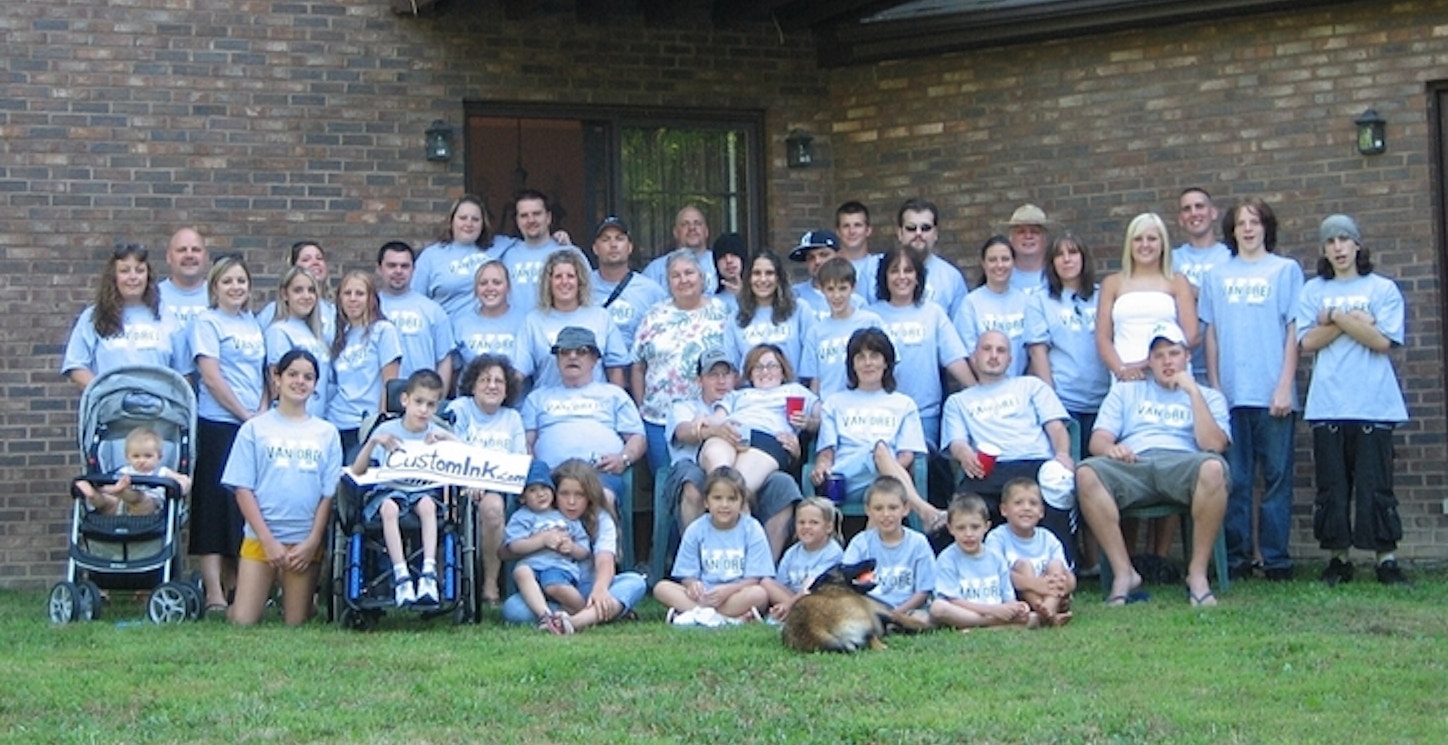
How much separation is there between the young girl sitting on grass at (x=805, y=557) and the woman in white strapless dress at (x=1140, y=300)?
185 centimetres

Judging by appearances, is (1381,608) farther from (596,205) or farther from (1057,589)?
(596,205)

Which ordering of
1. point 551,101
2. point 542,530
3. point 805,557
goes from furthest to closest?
1. point 551,101
2. point 542,530
3. point 805,557

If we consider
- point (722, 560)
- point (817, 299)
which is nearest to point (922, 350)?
point (817, 299)

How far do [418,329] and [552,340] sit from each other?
68cm

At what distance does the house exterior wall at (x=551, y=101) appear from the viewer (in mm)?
11719

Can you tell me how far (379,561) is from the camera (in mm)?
9219

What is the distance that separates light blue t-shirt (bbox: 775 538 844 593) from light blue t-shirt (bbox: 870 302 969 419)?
Answer: 4.94ft

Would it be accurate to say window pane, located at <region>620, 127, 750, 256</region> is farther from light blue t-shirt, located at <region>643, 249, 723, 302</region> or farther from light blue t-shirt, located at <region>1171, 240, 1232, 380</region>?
light blue t-shirt, located at <region>1171, 240, 1232, 380</region>

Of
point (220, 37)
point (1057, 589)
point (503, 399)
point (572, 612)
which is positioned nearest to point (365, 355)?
point (503, 399)

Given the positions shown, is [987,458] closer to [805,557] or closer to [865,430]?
[865,430]

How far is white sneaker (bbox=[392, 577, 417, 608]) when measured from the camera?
8891 millimetres

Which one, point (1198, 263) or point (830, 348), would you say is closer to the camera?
point (830, 348)

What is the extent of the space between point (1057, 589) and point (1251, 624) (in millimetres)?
770

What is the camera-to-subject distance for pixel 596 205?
13.0 metres
